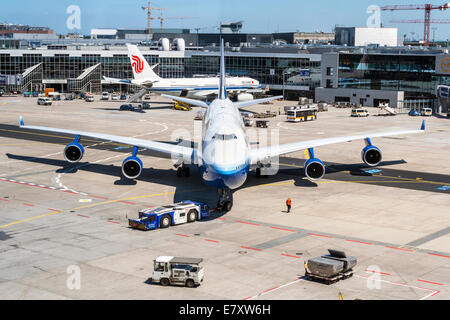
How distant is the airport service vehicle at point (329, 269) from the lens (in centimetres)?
3356

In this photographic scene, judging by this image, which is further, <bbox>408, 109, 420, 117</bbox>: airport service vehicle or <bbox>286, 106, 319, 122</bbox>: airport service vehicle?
<bbox>408, 109, 420, 117</bbox>: airport service vehicle

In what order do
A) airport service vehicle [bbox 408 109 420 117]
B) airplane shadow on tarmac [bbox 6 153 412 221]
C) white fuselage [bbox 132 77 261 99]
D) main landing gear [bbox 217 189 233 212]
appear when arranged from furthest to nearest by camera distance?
1. white fuselage [bbox 132 77 261 99]
2. airport service vehicle [bbox 408 109 420 117]
3. airplane shadow on tarmac [bbox 6 153 412 221]
4. main landing gear [bbox 217 189 233 212]

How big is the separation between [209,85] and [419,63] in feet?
160

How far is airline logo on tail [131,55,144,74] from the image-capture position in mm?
127500

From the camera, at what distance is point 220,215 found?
48625 millimetres

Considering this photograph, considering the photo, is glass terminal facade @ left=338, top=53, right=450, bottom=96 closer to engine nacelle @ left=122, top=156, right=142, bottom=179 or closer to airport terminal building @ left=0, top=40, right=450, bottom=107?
airport terminal building @ left=0, top=40, right=450, bottom=107

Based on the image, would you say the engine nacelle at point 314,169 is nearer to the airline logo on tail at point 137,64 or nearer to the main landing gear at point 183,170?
the main landing gear at point 183,170

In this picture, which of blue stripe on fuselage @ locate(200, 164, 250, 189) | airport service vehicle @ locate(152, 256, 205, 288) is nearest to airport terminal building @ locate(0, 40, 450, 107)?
blue stripe on fuselage @ locate(200, 164, 250, 189)

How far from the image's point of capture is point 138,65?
421ft

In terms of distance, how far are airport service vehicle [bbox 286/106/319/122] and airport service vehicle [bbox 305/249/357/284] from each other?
77.6 meters

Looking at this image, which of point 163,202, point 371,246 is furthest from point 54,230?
point 371,246

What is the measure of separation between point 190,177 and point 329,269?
1216 inches

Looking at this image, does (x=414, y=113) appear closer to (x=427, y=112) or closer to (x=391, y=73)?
(x=427, y=112)
